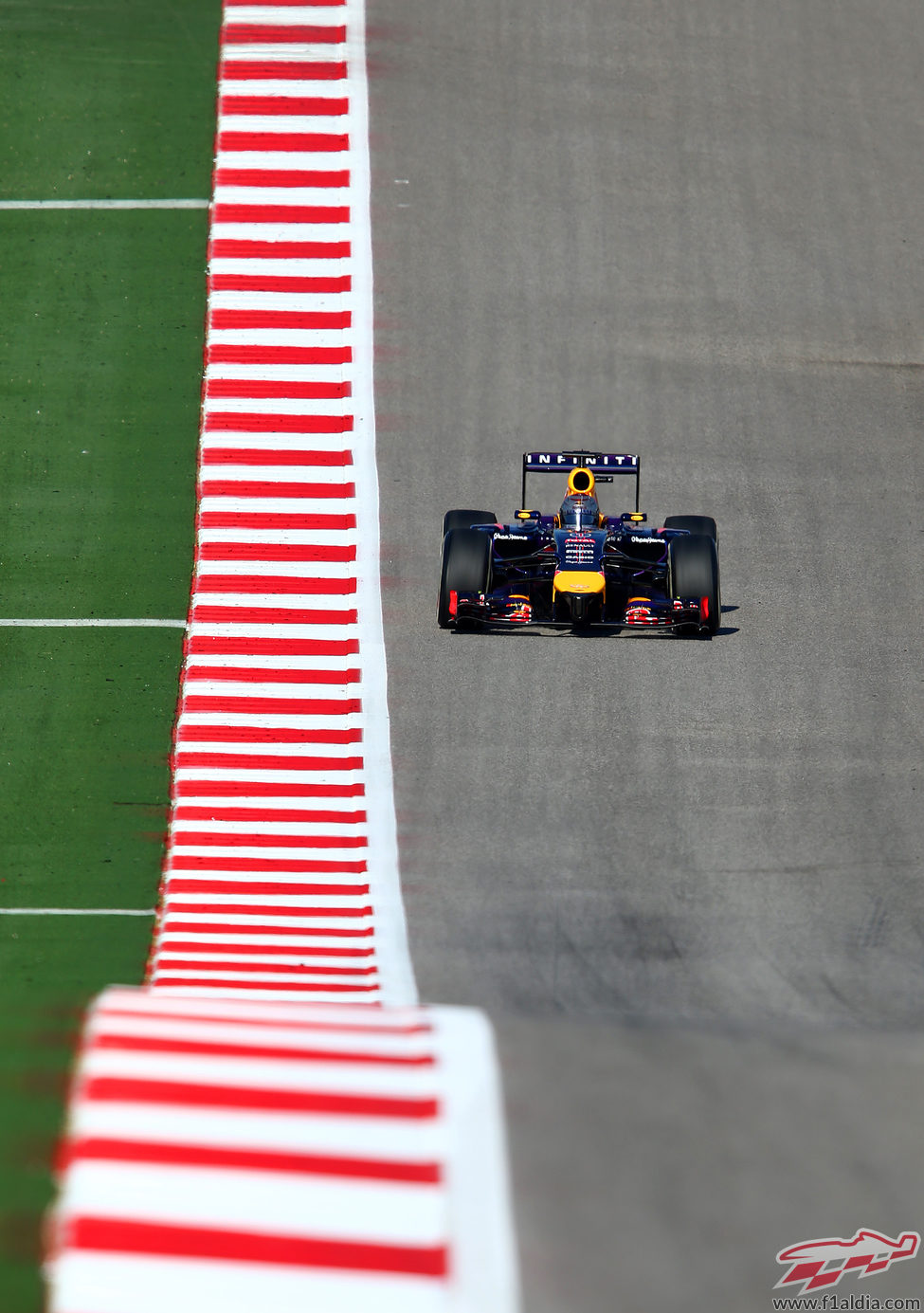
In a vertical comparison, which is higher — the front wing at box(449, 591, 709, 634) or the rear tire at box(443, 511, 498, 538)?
the rear tire at box(443, 511, 498, 538)

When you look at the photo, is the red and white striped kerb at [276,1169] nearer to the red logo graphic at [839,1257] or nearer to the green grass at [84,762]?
the red logo graphic at [839,1257]

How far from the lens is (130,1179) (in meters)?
7.14

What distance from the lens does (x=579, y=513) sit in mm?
14469

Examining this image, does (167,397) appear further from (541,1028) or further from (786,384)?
(541,1028)

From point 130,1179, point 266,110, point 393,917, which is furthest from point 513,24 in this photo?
point 130,1179

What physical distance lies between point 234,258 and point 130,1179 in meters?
14.4

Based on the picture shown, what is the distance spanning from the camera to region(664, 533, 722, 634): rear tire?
14172 mm

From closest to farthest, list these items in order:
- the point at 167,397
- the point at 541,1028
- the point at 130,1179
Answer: the point at 130,1179 → the point at 541,1028 → the point at 167,397

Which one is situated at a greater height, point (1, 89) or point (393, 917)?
point (1, 89)

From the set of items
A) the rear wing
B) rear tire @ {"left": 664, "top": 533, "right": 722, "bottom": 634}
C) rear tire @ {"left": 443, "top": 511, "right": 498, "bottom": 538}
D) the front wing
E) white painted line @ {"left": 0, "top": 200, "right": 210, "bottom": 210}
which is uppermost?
white painted line @ {"left": 0, "top": 200, "right": 210, "bottom": 210}

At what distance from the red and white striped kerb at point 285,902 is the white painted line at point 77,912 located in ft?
0.60

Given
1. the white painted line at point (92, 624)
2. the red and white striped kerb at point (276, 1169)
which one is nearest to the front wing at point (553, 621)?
the white painted line at point (92, 624)

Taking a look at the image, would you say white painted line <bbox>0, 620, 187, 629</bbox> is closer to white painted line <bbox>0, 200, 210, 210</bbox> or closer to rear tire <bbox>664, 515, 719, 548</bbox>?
rear tire <bbox>664, 515, 719, 548</bbox>

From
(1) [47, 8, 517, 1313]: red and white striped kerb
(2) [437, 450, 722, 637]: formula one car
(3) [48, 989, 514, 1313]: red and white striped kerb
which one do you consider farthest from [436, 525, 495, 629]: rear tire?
(3) [48, 989, 514, 1313]: red and white striped kerb
